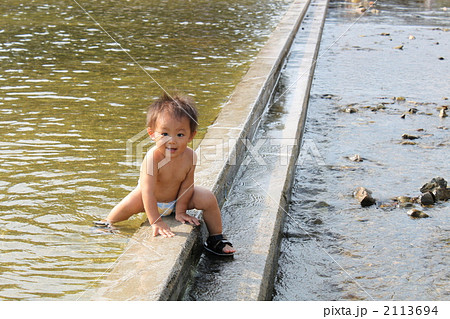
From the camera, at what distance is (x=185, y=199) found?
145 inches

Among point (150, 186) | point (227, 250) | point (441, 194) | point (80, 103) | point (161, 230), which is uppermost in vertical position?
point (150, 186)

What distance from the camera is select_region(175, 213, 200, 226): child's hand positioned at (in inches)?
143

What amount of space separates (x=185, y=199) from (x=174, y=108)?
1.77 feet

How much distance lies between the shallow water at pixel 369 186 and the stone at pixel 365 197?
4 cm

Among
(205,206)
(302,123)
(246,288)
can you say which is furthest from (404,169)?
(246,288)

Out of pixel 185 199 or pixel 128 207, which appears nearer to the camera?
pixel 185 199

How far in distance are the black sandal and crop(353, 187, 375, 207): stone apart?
1.38m

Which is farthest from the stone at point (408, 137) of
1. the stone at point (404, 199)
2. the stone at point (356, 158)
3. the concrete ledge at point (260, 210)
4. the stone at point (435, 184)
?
the stone at point (404, 199)

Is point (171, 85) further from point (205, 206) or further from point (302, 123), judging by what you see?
point (205, 206)

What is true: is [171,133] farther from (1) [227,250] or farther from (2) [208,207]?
(1) [227,250]

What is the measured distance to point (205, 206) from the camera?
3672mm

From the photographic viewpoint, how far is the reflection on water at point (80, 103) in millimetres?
3648

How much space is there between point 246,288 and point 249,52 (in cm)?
654
